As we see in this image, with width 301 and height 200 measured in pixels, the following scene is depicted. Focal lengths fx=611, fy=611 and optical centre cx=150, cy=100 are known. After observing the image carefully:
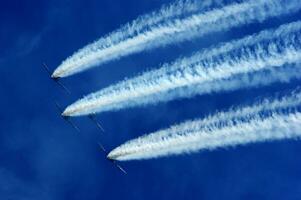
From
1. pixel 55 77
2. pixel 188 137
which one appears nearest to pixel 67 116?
pixel 55 77

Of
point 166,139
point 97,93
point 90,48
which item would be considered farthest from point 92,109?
point 166,139

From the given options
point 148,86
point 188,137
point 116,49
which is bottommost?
point 188,137

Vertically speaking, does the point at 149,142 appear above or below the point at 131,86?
below

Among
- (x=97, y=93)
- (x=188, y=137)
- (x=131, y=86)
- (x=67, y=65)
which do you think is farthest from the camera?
(x=67, y=65)

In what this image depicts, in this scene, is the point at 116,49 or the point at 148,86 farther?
the point at 116,49

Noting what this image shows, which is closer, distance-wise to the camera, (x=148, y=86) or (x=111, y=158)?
(x=148, y=86)

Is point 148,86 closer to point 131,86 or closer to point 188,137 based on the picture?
point 131,86

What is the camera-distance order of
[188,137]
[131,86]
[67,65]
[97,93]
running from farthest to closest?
[67,65]
[97,93]
[131,86]
[188,137]

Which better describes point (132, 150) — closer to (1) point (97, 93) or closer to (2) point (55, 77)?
(1) point (97, 93)

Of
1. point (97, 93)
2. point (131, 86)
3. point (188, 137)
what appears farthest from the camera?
point (97, 93)
